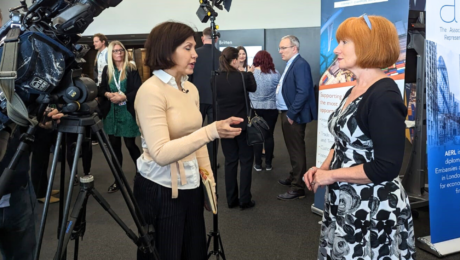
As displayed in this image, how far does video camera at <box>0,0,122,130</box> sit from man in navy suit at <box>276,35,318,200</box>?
101 inches

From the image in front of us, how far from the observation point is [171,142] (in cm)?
143

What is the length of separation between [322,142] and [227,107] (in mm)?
908

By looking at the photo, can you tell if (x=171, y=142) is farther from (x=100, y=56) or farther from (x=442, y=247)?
(x=100, y=56)

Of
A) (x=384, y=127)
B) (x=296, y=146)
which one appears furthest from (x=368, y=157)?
(x=296, y=146)

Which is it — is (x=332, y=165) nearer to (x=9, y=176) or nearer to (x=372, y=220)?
(x=372, y=220)

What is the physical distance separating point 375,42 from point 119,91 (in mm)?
2965

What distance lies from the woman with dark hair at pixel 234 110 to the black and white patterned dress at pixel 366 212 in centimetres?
196

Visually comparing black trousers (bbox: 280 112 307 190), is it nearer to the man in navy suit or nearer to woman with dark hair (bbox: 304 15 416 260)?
the man in navy suit

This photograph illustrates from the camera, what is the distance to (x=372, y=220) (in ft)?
4.63

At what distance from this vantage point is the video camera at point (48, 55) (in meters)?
1.05

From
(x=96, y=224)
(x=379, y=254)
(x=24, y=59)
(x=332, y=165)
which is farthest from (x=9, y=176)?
(x=96, y=224)

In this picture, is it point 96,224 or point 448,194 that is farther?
point 96,224

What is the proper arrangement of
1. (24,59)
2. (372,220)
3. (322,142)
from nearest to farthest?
(24,59) < (372,220) < (322,142)

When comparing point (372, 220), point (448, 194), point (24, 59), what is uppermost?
point (24, 59)
